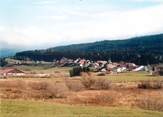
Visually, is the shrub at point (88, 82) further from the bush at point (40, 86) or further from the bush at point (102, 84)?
the bush at point (40, 86)

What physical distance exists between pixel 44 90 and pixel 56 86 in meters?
3.58

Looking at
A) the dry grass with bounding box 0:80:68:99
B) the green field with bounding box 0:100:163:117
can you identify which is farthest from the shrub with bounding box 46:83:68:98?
the green field with bounding box 0:100:163:117

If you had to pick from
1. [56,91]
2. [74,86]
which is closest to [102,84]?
[74,86]

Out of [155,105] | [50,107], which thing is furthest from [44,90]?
[50,107]

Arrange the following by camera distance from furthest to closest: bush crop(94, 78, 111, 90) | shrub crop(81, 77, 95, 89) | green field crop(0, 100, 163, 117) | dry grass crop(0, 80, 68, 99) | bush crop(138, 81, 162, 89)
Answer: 1. bush crop(138, 81, 162, 89)
2. shrub crop(81, 77, 95, 89)
3. bush crop(94, 78, 111, 90)
4. dry grass crop(0, 80, 68, 99)
5. green field crop(0, 100, 163, 117)

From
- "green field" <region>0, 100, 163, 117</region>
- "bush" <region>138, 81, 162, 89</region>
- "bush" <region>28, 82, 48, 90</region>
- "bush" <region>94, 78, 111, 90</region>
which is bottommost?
"bush" <region>138, 81, 162, 89</region>

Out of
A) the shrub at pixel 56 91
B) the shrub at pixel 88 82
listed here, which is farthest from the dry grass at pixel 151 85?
the shrub at pixel 56 91

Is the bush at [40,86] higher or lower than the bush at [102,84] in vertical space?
higher

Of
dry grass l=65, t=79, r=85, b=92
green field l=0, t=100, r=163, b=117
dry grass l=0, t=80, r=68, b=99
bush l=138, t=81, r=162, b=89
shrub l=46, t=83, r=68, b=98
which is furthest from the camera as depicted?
bush l=138, t=81, r=162, b=89

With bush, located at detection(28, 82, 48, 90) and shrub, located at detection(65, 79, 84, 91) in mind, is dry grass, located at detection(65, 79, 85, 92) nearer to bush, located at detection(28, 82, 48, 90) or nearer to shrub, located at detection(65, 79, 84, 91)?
shrub, located at detection(65, 79, 84, 91)

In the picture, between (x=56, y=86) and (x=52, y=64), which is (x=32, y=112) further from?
(x=52, y=64)

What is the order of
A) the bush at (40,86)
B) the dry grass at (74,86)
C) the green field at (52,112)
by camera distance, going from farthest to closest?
the dry grass at (74,86) < the bush at (40,86) < the green field at (52,112)

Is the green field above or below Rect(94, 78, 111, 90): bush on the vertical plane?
above

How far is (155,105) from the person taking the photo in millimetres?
32312
